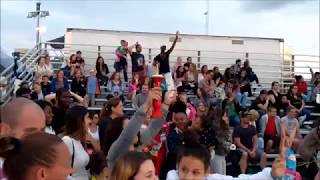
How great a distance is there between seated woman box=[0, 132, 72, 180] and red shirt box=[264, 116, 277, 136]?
12.0 metres

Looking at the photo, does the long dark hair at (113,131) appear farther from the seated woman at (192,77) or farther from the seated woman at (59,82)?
the seated woman at (192,77)

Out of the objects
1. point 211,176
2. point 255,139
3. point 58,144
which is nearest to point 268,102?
point 255,139

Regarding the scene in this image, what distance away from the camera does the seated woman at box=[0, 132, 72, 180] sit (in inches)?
93.9

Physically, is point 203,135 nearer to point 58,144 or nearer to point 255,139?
point 255,139

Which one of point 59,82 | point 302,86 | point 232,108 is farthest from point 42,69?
point 302,86

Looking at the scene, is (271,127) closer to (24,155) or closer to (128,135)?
(128,135)

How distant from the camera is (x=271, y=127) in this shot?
1420cm

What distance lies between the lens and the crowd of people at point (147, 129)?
→ 2.77 m

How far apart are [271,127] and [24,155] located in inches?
483

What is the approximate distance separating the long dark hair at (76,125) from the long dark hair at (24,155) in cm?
264

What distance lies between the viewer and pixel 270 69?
78.7ft

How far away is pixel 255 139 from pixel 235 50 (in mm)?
12126

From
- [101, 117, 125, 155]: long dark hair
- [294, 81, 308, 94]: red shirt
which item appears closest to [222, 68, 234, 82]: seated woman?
[294, 81, 308, 94]: red shirt

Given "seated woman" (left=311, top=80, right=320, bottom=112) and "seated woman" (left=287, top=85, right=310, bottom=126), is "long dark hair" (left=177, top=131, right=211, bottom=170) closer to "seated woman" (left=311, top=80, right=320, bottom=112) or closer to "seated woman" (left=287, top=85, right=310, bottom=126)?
"seated woman" (left=287, top=85, right=310, bottom=126)
